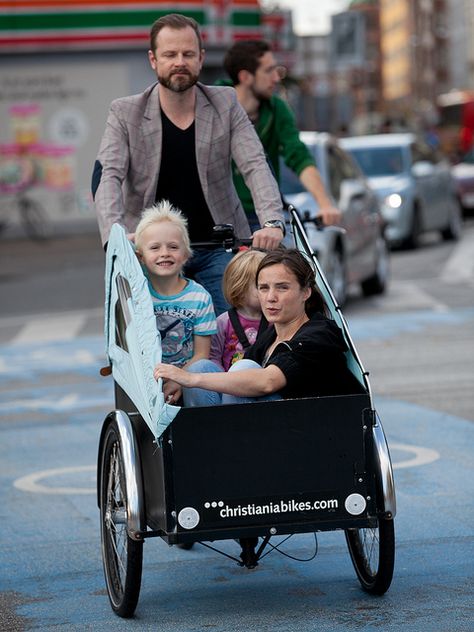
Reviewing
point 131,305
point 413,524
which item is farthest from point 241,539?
point 413,524

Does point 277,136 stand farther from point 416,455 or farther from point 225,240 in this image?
point 225,240

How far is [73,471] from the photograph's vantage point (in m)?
8.20

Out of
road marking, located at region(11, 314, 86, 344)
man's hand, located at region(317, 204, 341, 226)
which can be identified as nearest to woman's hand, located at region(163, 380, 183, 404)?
man's hand, located at region(317, 204, 341, 226)

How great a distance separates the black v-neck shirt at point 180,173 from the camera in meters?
6.30

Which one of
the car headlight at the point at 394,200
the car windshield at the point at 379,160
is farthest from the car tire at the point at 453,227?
the car headlight at the point at 394,200

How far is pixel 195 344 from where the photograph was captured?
5.73m

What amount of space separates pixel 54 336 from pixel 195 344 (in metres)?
9.23

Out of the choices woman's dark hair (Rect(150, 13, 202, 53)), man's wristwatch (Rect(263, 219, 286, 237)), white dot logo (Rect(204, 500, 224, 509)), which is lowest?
white dot logo (Rect(204, 500, 224, 509))

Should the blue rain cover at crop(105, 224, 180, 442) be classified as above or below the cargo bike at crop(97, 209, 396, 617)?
above

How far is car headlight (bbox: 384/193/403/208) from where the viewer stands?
881 inches

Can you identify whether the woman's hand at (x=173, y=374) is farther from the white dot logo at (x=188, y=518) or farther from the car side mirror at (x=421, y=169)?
the car side mirror at (x=421, y=169)

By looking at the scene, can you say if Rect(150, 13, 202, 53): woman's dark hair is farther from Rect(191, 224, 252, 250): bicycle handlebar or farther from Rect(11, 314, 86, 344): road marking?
Rect(11, 314, 86, 344): road marking

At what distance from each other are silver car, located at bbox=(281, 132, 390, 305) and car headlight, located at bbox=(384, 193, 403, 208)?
16.6 feet

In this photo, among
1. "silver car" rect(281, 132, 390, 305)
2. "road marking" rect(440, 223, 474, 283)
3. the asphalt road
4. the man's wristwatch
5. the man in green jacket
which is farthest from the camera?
"road marking" rect(440, 223, 474, 283)
